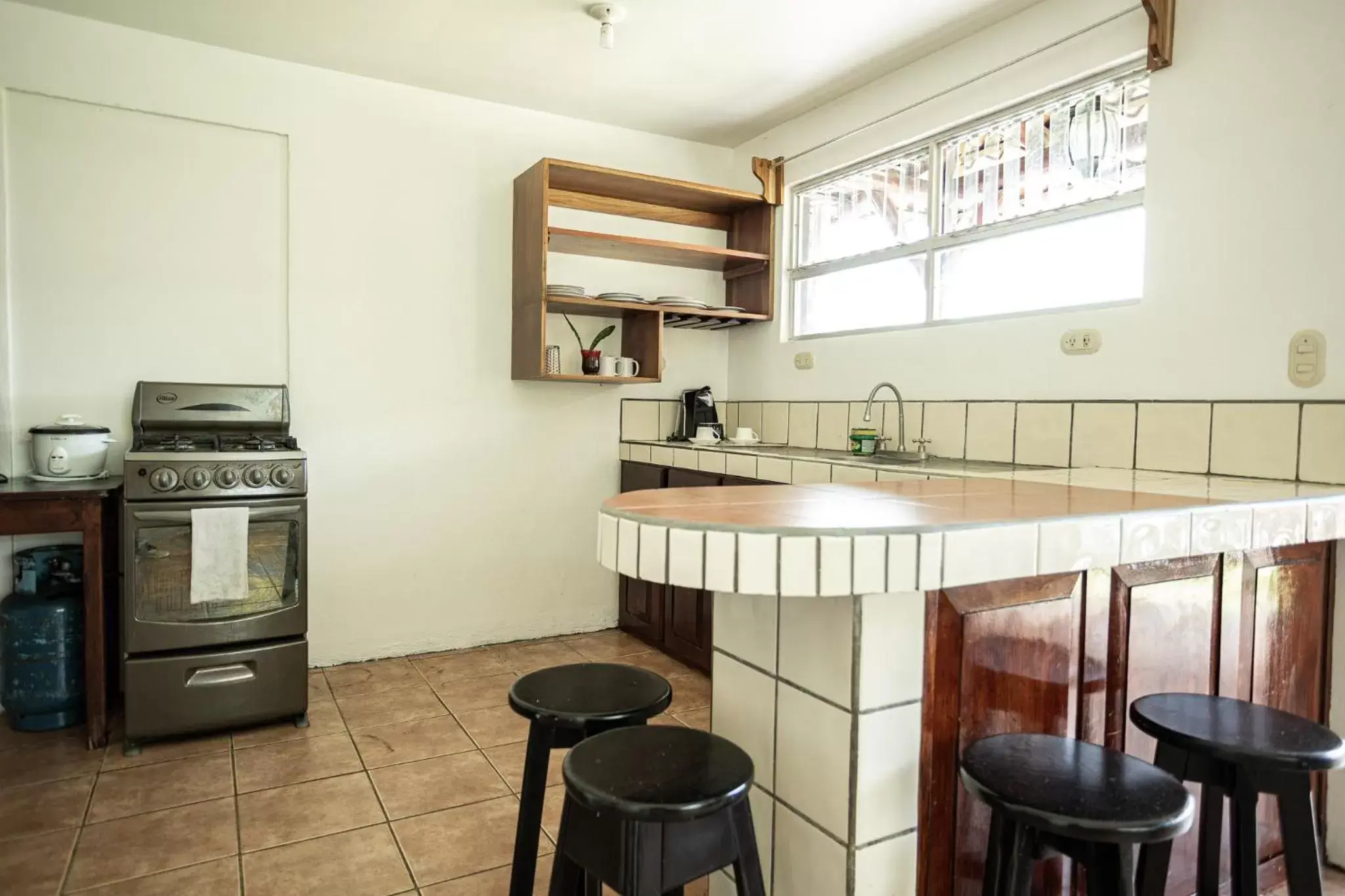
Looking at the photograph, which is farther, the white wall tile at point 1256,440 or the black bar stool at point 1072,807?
the white wall tile at point 1256,440

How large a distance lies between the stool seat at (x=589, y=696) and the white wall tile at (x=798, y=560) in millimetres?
435

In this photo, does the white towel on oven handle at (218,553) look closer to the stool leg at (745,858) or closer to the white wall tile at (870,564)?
the stool leg at (745,858)

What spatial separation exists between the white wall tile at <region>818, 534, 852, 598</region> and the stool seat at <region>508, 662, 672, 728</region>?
45 cm

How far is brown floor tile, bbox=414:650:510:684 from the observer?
3475mm

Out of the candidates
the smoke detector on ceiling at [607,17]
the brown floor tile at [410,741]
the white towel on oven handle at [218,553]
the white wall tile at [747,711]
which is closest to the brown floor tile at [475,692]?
the brown floor tile at [410,741]

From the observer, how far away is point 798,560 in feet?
3.75

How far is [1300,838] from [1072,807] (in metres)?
0.58

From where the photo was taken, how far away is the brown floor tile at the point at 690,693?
3.11 m

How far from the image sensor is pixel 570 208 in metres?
4.01

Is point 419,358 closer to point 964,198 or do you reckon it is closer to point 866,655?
point 964,198

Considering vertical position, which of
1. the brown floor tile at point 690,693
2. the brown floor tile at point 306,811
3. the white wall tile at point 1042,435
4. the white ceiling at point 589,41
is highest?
the white ceiling at point 589,41

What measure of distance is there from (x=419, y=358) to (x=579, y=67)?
1.44 m

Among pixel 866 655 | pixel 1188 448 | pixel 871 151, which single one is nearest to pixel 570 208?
pixel 871 151

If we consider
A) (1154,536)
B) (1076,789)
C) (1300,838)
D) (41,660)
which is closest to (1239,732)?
(1300,838)
